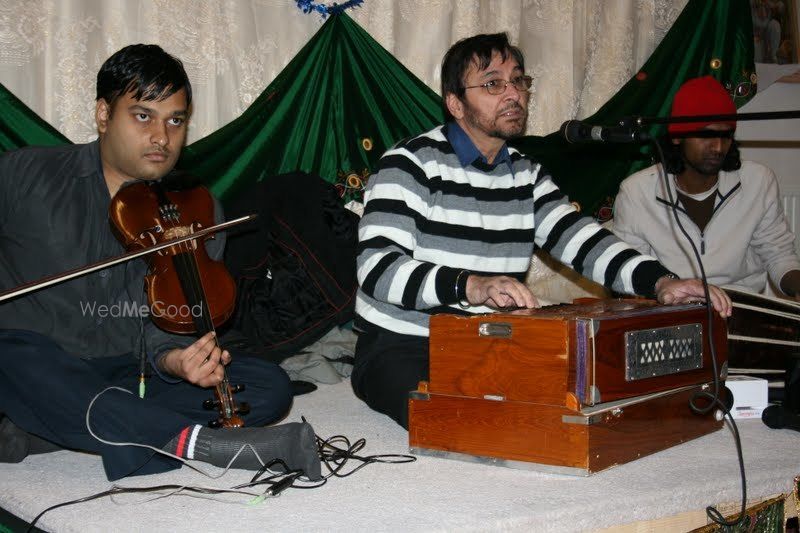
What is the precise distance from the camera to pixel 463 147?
7.81 feet

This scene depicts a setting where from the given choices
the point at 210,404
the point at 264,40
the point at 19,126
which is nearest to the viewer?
the point at 210,404

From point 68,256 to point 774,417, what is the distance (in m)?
1.77

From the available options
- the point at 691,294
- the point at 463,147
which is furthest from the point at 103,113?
the point at 691,294

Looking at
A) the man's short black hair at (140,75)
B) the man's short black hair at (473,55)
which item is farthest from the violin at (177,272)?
the man's short black hair at (473,55)

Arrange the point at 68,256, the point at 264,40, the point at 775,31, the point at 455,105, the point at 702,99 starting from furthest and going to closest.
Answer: the point at 775,31, the point at 702,99, the point at 264,40, the point at 455,105, the point at 68,256

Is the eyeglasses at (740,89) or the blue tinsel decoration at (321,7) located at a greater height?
the blue tinsel decoration at (321,7)

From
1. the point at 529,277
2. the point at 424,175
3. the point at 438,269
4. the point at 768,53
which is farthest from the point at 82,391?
the point at 768,53

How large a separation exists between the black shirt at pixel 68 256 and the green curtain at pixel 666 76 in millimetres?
2080

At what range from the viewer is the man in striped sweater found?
2188mm

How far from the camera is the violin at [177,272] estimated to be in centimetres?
200

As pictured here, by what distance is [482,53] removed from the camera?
2408mm

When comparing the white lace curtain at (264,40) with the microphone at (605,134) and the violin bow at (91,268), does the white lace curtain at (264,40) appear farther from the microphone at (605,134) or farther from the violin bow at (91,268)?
the microphone at (605,134)

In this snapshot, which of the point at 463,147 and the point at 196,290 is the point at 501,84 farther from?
the point at 196,290

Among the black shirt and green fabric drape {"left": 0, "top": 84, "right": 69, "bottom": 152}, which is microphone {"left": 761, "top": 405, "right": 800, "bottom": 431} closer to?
the black shirt
